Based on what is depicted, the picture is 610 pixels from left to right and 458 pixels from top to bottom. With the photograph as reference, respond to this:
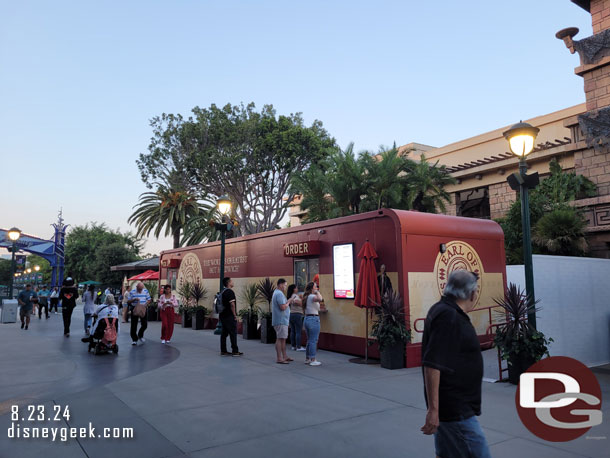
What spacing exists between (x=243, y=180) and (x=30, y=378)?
20534 mm

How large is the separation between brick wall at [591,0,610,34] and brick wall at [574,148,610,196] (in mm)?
4677

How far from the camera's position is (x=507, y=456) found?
14.8 feet

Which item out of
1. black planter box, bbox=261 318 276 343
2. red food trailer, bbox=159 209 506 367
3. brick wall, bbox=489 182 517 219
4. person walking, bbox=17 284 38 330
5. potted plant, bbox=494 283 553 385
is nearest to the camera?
potted plant, bbox=494 283 553 385

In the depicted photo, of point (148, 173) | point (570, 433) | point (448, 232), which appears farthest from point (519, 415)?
point (148, 173)

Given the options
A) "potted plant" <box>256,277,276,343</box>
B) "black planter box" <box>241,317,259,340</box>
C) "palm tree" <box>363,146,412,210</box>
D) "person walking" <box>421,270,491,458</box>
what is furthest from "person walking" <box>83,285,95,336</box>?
"palm tree" <box>363,146,412,210</box>

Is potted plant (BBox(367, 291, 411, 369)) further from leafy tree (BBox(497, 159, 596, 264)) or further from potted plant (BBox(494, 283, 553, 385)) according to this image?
leafy tree (BBox(497, 159, 596, 264))

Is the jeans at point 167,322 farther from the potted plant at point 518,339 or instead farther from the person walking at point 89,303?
the potted plant at point 518,339

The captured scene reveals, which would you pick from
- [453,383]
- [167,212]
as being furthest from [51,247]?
[453,383]

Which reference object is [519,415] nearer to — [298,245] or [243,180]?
[298,245]

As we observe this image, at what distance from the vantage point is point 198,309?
1786 cm

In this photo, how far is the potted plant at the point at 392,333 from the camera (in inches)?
366

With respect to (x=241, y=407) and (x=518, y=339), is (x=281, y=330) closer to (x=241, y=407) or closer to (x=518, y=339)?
(x=241, y=407)

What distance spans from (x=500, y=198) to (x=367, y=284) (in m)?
18.6

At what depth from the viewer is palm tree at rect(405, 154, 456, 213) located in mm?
24250
